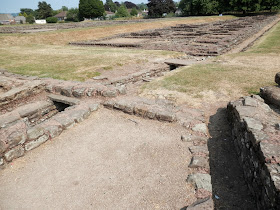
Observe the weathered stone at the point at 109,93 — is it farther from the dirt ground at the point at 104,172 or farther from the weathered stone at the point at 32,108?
the weathered stone at the point at 32,108

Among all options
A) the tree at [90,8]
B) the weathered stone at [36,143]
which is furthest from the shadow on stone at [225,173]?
the tree at [90,8]

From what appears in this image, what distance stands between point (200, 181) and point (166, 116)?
2250 mm

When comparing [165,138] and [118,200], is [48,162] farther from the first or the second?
[165,138]

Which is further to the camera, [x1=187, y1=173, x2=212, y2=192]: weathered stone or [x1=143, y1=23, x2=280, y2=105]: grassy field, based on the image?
[x1=143, y1=23, x2=280, y2=105]: grassy field

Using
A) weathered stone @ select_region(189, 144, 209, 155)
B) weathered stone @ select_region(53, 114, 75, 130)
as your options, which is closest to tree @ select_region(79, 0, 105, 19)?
weathered stone @ select_region(53, 114, 75, 130)

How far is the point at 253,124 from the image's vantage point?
150 inches

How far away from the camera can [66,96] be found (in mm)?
7324

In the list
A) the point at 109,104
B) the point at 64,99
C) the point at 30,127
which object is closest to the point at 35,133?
the point at 30,127

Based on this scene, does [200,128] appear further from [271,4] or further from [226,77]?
[271,4]

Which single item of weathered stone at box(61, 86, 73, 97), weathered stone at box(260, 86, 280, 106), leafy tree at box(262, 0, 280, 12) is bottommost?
weathered stone at box(61, 86, 73, 97)

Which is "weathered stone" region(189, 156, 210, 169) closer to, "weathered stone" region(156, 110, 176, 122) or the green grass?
"weathered stone" region(156, 110, 176, 122)

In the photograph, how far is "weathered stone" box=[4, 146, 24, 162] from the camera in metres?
4.03

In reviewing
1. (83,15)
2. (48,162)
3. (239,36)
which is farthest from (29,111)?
(83,15)

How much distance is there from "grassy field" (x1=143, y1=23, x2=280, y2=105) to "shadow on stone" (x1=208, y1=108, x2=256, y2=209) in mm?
2201
